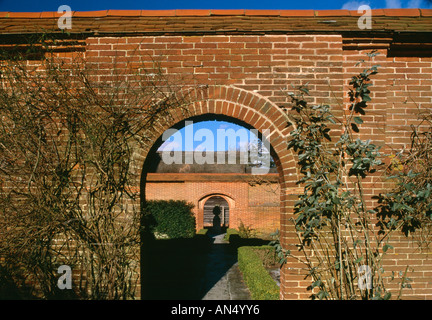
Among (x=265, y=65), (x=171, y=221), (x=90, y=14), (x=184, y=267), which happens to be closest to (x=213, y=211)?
(x=171, y=221)

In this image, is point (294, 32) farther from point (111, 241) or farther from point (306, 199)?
point (111, 241)

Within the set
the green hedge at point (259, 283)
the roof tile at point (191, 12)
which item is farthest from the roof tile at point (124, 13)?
the green hedge at point (259, 283)

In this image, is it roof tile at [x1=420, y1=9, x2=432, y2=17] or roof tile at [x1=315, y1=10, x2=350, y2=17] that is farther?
roof tile at [x1=420, y1=9, x2=432, y2=17]

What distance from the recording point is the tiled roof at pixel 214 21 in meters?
3.63

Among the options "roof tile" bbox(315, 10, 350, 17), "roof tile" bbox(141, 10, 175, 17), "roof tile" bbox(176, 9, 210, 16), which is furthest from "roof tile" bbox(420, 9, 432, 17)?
"roof tile" bbox(141, 10, 175, 17)

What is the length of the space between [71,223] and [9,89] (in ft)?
6.32

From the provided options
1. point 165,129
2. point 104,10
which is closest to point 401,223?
point 165,129

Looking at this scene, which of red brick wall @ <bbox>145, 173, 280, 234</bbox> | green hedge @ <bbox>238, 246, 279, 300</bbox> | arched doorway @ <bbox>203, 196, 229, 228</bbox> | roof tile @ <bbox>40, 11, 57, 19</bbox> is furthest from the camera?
arched doorway @ <bbox>203, 196, 229, 228</bbox>

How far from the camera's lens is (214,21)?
12.3 feet

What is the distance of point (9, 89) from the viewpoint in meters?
3.77

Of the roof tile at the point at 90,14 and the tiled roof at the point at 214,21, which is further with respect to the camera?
the roof tile at the point at 90,14

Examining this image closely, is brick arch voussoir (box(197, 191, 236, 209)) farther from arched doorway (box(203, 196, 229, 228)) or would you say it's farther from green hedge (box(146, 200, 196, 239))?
arched doorway (box(203, 196, 229, 228))

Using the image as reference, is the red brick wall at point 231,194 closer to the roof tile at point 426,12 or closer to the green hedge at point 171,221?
the green hedge at point 171,221

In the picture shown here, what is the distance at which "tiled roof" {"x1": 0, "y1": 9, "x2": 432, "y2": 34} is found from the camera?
3635 millimetres
